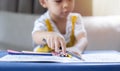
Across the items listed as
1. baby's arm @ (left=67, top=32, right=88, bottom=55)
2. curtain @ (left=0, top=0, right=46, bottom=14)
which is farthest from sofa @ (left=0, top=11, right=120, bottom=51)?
baby's arm @ (left=67, top=32, right=88, bottom=55)

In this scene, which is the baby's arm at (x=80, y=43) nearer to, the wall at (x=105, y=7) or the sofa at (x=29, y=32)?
the sofa at (x=29, y=32)

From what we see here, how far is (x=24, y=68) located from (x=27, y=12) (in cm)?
96

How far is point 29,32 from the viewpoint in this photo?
1.16 meters

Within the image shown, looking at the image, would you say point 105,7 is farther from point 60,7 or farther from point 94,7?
point 60,7

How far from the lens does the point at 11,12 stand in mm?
1246

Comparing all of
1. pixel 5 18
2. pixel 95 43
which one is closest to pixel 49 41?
pixel 95 43

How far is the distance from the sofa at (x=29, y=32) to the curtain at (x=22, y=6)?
4.1 inches

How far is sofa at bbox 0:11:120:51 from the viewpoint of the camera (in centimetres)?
112

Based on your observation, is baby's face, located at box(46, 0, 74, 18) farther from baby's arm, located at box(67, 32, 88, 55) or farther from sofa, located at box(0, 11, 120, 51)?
sofa, located at box(0, 11, 120, 51)

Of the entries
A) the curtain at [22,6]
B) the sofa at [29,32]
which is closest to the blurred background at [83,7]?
the curtain at [22,6]

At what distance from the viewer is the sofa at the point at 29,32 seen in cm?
112

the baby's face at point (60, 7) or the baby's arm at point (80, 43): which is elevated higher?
the baby's face at point (60, 7)

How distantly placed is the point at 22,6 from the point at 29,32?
234 mm

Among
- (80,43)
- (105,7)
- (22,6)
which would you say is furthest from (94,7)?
(80,43)
